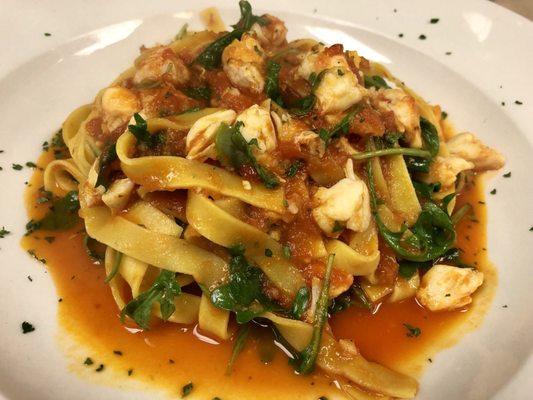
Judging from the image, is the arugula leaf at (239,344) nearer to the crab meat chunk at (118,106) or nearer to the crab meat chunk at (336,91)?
the crab meat chunk at (336,91)

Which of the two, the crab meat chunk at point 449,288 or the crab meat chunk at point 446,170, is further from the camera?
the crab meat chunk at point 446,170

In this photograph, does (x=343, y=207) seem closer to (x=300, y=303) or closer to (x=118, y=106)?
(x=300, y=303)

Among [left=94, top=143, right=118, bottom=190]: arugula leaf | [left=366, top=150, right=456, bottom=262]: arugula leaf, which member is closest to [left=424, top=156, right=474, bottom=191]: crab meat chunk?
[left=366, top=150, right=456, bottom=262]: arugula leaf

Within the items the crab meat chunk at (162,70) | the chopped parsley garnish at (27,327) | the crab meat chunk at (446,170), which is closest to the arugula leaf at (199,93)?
the crab meat chunk at (162,70)

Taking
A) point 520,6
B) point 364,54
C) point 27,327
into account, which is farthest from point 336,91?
point 520,6

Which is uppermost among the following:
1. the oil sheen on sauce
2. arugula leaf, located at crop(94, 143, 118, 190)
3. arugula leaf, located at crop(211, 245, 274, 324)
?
arugula leaf, located at crop(94, 143, 118, 190)

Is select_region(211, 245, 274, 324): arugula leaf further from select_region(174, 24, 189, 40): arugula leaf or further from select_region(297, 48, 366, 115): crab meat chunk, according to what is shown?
select_region(174, 24, 189, 40): arugula leaf
